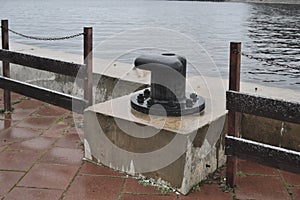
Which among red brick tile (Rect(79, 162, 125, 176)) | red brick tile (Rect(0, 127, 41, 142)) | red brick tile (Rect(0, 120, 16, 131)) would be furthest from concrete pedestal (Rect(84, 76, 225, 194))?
red brick tile (Rect(0, 120, 16, 131))

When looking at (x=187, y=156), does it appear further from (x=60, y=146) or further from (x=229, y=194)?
(x=60, y=146)

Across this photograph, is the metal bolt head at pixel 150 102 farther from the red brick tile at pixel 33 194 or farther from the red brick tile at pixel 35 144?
the red brick tile at pixel 35 144

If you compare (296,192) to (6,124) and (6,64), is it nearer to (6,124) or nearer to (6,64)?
(6,124)

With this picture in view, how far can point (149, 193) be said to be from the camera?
3.44 meters

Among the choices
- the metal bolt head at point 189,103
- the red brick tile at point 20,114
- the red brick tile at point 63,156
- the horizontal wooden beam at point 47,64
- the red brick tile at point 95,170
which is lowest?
the red brick tile at point 95,170

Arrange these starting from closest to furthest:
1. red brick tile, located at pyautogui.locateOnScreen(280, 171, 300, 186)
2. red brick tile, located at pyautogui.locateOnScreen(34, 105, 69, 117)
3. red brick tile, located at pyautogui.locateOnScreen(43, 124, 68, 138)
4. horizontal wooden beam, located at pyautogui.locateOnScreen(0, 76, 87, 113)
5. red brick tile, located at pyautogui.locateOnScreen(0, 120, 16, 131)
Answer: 1. red brick tile, located at pyautogui.locateOnScreen(280, 171, 300, 186)
2. horizontal wooden beam, located at pyautogui.locateOnScreen(0, 76, 87, 113)
3. red brick tile, located at pyautogui.locateOnScreen(43, 124, 68, 138)
4. red brick tile, located at pyautogui.locateOnScreen(0, 120, 16, 131)
5. red brick tile, located at pyautogui.locateOnScreen(34, 105, 69, 117)

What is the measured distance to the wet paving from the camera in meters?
3.40

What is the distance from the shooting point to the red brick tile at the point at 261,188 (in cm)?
342

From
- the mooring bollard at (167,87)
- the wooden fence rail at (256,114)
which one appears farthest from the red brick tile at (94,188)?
the wooden fence rail at (256,114)

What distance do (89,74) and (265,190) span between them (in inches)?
73.6

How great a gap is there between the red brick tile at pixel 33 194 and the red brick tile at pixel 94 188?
0.30ft

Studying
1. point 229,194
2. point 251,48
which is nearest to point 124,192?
point 229,194

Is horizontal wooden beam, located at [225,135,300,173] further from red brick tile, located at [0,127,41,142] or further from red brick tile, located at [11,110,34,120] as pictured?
red brick tile, located at [11,110,34,120]

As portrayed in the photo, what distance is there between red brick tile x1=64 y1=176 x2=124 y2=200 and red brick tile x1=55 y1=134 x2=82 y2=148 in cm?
71
